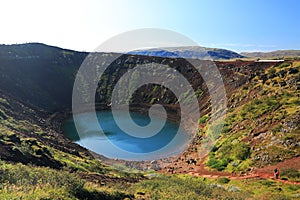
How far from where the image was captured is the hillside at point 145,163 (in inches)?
570

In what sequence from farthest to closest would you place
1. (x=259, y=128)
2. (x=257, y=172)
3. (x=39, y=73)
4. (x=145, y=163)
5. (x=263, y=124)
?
(x=39, y=73) < (x=145, y=163) < (x=263, y=124) < (x=259, y=128) < (x=257, y=172)

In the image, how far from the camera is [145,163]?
144 ft

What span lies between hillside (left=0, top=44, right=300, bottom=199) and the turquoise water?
3333 mm

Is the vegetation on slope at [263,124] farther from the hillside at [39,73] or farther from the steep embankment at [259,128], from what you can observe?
the hillside at [39,73]

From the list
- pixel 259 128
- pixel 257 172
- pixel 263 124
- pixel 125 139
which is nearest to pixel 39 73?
pixel 125 139

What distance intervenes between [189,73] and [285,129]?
2037 inches

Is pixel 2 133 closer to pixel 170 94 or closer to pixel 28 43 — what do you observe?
pixel 170 94

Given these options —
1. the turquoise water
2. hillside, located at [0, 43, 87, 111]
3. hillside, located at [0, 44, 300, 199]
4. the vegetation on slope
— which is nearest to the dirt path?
hillside, located at [0, 44, 300, 199]

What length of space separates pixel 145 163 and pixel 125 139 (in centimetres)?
1308

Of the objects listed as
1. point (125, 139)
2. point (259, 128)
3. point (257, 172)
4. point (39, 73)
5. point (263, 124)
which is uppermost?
point (39, 73)

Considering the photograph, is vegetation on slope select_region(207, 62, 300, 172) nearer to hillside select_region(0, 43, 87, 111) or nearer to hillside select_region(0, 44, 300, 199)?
hillside select_region(0, 44, 300, 199)

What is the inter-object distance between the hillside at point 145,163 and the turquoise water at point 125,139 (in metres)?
3.33

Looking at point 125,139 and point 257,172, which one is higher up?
point 257,172

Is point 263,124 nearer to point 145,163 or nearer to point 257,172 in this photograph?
point 257,172
